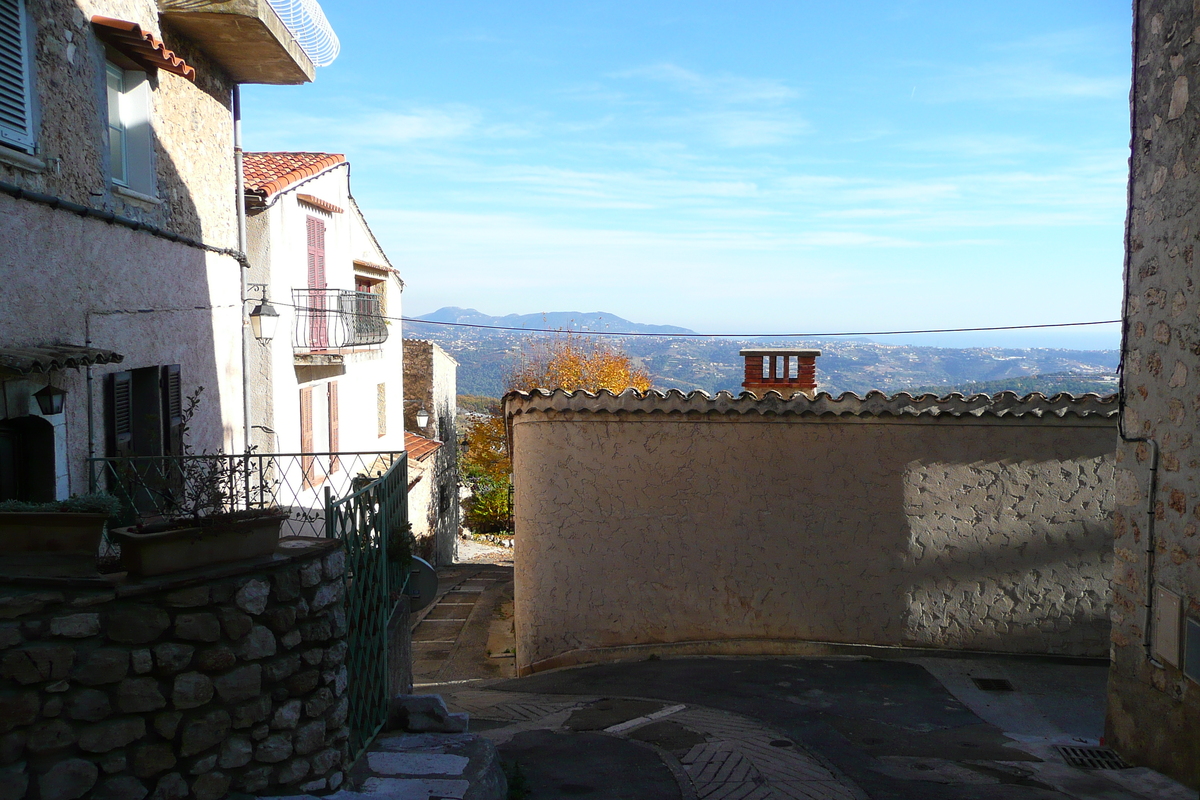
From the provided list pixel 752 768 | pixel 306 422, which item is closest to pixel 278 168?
pixel 306 422

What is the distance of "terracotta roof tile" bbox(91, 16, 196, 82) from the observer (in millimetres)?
6930

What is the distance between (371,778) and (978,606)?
23.5 feet

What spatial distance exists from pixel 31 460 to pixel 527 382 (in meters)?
35.0

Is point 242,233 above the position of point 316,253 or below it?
below

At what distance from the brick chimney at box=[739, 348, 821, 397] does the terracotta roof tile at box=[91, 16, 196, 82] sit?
9.24 meters

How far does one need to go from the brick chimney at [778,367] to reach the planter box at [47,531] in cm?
1094

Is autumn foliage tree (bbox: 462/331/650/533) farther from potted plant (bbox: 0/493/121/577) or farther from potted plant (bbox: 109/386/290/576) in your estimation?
potted plant (bbox: 0/493/121/577)

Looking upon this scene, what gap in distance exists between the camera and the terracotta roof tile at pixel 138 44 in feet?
22.7

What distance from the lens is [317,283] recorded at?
15.1 metres

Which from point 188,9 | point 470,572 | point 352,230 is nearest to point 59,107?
point 188,9

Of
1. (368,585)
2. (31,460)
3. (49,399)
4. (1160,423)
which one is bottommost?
(368,585)

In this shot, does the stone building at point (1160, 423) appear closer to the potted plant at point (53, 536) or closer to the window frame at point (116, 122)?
the potted plant at point (53, 536)

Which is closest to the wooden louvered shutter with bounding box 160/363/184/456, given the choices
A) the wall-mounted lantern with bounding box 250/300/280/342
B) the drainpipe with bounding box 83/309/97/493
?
the drainpipe with bounding box 83/309/97/493

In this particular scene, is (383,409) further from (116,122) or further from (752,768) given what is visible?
(752,768)
